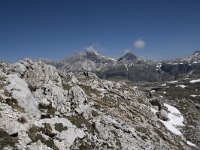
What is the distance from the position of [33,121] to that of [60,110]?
7904 mm

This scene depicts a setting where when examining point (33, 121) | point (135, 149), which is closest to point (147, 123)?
point (135, 149)

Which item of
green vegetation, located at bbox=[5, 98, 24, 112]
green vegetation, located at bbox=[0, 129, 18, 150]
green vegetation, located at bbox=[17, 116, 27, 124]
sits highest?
green vegetation, located at bbox=[5, 98, 24, 112]

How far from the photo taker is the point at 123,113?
2224 inches

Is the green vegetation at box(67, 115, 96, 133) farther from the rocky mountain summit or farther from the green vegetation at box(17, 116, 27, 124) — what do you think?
the green vegetation at box(17, 116, 27, 124)

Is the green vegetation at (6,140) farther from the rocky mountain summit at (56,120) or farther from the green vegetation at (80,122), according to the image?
the green vegetation at (80,122)

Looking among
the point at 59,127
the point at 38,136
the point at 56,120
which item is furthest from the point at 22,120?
the point at 56,120

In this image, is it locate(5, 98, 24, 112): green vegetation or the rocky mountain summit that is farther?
locate(5, 98, 24, 112): green vegetation

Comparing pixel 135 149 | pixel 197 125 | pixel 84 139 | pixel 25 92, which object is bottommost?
pixel 197 125

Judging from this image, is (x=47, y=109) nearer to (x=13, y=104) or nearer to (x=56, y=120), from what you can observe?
(x=56, y=120)

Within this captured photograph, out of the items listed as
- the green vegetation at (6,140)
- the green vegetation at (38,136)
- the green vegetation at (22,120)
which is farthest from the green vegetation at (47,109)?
the green vegetation at (6,140)

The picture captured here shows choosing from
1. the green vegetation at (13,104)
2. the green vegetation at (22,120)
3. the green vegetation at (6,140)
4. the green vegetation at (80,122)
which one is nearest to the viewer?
the green vegetation at (6,140)

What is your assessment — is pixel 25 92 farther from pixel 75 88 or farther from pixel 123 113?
pixel 123 113

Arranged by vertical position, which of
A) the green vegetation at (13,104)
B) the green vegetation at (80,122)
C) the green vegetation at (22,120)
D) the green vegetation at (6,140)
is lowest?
the green vegetation at (80,122)

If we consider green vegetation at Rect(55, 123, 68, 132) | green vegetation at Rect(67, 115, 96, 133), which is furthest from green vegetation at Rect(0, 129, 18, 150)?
green vegetation at Rect(67, 115, 96, 133)
